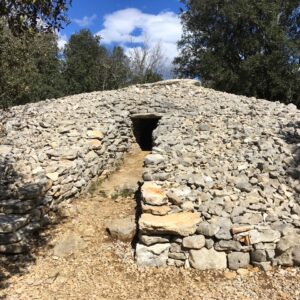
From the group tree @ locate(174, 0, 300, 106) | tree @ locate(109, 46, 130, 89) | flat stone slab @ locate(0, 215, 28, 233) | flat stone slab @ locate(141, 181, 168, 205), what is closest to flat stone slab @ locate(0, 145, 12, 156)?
flat stone slab @ locate(0, 215, 28, 233)

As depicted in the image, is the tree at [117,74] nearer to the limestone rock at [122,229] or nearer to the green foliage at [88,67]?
the green foliage at [88,67]

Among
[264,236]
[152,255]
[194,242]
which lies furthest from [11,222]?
[264,236]

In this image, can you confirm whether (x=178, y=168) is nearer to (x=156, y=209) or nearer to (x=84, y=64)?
(x=156, y=209)

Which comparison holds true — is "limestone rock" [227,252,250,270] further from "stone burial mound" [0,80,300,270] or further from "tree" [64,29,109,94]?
"tree" [64,29,109,94]

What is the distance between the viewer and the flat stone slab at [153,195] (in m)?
7.90

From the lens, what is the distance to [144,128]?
1427cm

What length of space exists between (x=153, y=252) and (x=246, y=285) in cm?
170

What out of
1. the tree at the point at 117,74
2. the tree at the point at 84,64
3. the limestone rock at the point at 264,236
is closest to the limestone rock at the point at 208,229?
the limestone rock at the point at 264,236

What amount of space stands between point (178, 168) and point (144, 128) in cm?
537

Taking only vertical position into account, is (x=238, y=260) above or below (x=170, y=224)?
below

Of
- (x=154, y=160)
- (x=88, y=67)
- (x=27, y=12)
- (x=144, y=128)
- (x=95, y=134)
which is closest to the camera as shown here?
(x=27, y=12)

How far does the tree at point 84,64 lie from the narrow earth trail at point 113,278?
17.9 m

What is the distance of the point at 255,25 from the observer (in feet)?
65.3

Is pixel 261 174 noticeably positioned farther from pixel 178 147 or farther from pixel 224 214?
pixel 178 147
